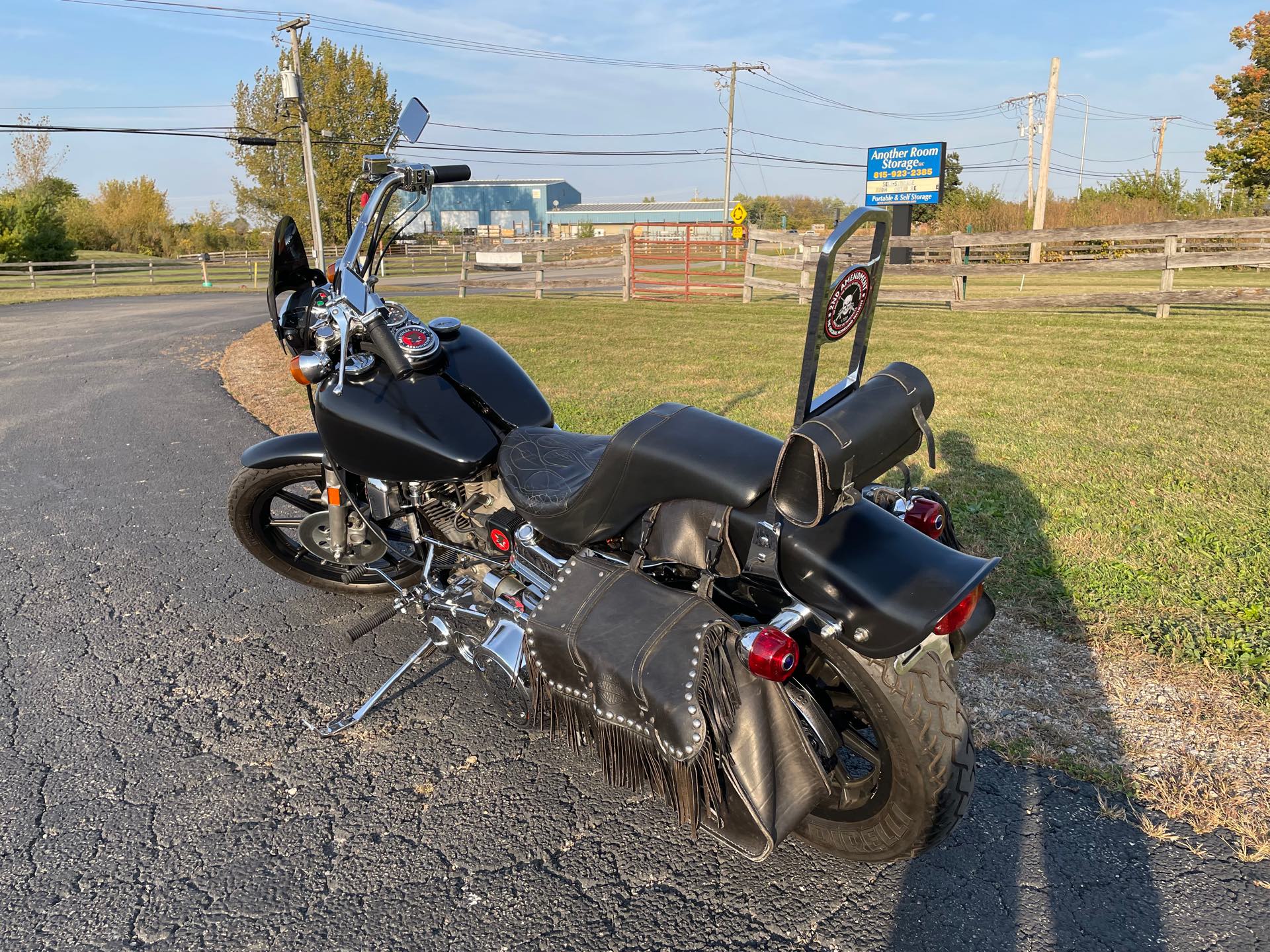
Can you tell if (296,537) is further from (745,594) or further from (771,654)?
(771,654)

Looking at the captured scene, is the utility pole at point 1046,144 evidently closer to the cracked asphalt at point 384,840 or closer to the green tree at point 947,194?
the green tree at point 947,194

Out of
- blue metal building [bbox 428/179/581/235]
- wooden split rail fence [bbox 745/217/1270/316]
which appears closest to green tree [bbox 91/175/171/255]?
blue metal building [bbox 428/179/581/235]

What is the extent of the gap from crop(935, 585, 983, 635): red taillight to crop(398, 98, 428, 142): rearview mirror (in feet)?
8.39

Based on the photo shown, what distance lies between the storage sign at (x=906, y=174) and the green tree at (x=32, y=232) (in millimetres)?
34724

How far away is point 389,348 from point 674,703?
1612 millimetres

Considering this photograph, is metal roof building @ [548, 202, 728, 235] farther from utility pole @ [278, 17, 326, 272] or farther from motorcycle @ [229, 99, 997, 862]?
motorcycle @ [229, 99, 997, 862]

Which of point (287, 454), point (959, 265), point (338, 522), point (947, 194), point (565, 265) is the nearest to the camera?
point (338, 522)

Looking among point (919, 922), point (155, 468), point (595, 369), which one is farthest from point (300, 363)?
point (595, 369)

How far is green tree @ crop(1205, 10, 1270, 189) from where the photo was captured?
3044cm

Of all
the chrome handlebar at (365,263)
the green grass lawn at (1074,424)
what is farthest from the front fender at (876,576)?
the green grass lawn at (1074,424)

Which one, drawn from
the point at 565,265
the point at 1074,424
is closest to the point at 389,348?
the point at 1074,424

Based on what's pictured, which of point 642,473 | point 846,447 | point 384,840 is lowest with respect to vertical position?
point 384,840

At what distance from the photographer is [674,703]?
1910mm

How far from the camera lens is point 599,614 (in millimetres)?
2104
